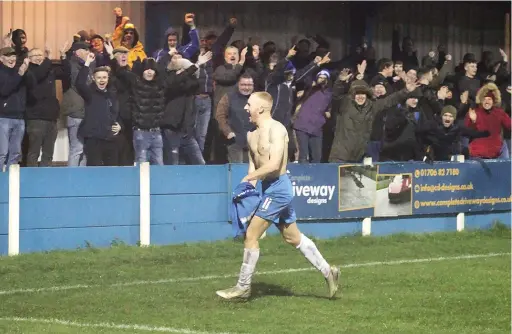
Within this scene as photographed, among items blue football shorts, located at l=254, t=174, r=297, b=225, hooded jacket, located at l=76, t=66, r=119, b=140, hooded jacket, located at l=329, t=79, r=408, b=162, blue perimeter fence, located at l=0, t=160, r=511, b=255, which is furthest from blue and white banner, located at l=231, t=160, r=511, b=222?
blue football shorts, located at l=254, t=174, r=297, b=225

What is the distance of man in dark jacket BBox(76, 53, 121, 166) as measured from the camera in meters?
15.8

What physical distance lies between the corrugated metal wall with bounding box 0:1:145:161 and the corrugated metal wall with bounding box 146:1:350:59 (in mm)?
1126

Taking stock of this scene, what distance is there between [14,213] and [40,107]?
6.62 ft

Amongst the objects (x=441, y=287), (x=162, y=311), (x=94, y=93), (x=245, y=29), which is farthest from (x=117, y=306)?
(x=245, y=29)

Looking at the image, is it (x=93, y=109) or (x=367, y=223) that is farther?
(x=367, y=223)

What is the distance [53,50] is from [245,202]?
7841 mm

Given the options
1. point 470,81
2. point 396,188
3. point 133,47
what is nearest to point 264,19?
point 470,81

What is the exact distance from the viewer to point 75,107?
16016 millimetres

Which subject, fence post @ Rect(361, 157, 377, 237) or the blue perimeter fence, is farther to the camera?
fence post @ Rect(361, 157, 377, 237)

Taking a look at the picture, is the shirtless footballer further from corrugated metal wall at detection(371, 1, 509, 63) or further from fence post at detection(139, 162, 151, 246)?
corrugated metal wall at detection(371, 1, 509, 63)

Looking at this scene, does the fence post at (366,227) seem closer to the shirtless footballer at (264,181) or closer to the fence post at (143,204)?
the fence post at (143,204)

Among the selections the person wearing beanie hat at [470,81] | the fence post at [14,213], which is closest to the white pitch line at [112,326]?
the fence post at [14,213]

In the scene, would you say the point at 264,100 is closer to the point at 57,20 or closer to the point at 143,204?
the point at 143,204

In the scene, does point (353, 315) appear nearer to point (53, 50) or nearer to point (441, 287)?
point (441, 287)
